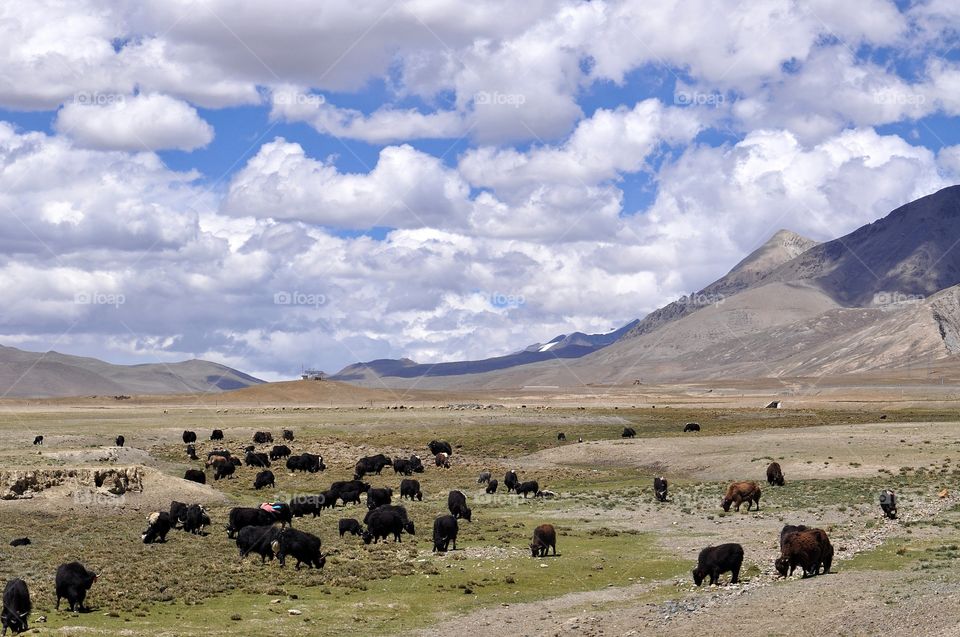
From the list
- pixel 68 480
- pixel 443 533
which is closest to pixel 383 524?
pixel 443 533

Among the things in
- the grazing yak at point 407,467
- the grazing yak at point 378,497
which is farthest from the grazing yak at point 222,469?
the grazing yak at point 378,497

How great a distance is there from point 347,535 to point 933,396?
5402 inches

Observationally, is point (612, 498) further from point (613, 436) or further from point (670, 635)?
point (613, 436)

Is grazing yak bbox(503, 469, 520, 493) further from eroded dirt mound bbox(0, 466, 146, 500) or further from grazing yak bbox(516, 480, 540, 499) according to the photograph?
eroded dirt mound bbox(0, 466, 146, 500)

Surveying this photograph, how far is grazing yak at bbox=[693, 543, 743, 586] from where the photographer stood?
2469 centimetres

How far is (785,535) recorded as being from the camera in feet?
84.2

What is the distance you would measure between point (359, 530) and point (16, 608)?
14.6 m

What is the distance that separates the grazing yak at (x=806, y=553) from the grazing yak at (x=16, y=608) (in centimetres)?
1661

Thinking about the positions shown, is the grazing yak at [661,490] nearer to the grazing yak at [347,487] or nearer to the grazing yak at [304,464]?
the grazing yak at [347,487]

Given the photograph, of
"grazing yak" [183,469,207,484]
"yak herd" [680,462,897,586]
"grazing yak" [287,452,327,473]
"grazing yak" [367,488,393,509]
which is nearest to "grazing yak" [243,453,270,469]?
"grazing yak" [287,452,327,473]

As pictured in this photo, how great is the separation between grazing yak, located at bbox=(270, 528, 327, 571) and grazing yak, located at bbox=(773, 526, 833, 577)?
11.9 metres

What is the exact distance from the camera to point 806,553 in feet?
80.0

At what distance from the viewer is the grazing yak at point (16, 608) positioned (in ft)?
67.2

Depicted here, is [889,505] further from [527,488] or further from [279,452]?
[279,452]
